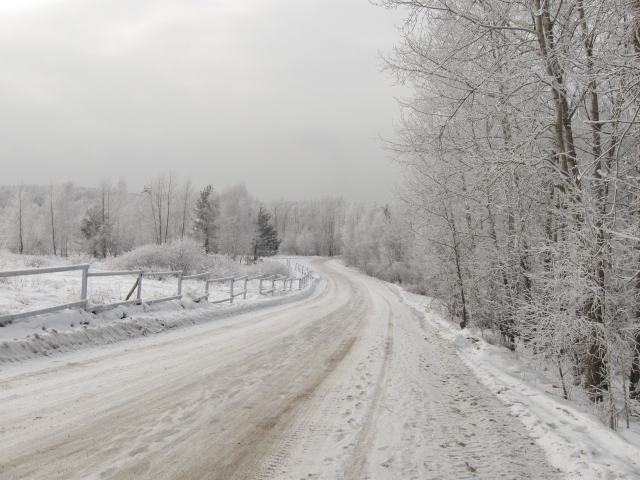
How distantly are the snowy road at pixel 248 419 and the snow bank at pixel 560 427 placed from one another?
0.22 metres

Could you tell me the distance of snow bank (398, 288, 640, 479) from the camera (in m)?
3.22

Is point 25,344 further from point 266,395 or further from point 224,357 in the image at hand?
point 266,395

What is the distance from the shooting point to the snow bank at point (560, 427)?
322cm

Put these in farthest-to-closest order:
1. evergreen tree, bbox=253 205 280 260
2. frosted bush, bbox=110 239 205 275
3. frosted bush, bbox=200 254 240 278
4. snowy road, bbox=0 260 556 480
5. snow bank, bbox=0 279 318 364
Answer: evergreen tree, bbox=253 205 280 260
frosted bush, bbox=200 254 240 278
frosted bush, bbox=110 239 205 275
snow bank, bbox=0 279 318 364
snowy road, bbox=0 260 556 480

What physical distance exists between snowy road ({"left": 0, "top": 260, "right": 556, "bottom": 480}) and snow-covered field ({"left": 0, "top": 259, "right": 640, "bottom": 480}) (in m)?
0.02

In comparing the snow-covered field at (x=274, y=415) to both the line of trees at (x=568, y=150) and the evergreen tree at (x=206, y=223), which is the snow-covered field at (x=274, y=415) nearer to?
the line of trees at (x=568, y=150)

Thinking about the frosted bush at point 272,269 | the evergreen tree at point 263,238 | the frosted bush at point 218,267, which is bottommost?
the frosted bush at point 272,269

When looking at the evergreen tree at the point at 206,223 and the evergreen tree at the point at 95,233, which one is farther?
the evergreen tree at the point at 206,223

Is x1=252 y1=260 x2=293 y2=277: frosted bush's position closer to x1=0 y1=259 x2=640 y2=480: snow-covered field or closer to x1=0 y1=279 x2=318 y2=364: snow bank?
x1=0 y1=279 x2=318 y2=364: snow bank

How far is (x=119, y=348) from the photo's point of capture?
646 cm

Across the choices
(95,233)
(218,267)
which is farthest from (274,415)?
(95,233)

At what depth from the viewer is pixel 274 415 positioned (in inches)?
156

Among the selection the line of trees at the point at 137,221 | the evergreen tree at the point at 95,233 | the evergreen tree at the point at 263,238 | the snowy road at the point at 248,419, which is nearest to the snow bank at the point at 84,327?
the snowy road at the point at 248,419

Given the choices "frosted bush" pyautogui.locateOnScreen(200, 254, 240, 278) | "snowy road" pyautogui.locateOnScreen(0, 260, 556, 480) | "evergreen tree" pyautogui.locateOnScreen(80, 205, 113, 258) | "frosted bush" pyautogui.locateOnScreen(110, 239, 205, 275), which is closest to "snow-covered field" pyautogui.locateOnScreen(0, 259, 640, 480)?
"snowy road" pyautogui.locateOnScreen(0, 260, 556, 480)
